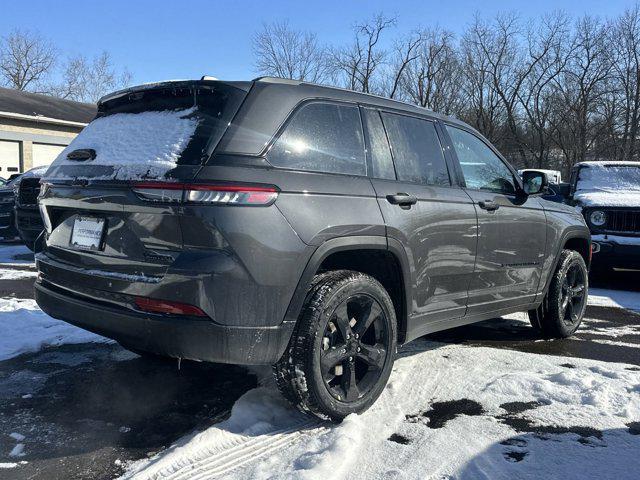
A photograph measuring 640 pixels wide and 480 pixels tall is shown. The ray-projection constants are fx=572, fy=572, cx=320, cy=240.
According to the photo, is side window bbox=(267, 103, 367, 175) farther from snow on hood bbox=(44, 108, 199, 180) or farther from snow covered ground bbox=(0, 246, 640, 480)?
snow covered ground bbox=(0, 246, 640, 480)

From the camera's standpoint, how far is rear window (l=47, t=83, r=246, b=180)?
9.14 ft

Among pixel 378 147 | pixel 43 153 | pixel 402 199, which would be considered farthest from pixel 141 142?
pixel 43 153

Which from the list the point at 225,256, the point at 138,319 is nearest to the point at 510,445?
the point at 225,256

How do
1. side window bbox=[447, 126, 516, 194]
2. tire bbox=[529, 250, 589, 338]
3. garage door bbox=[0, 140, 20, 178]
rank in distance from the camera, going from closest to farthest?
side window bbox=[447, 126, 516, 194] → tire bbox=[529, 250, 589, 338] → garage door bbox=[0, 140, 20, 178]

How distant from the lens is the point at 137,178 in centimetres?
277

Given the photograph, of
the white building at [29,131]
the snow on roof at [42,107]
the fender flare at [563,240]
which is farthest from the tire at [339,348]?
the snow on roof at [42,107]

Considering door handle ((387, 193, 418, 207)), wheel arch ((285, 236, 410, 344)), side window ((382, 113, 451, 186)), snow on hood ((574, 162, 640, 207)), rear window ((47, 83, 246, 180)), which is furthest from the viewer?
snow on hood ((574, 162, 640, 207))

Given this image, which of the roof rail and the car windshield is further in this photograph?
the car windshield

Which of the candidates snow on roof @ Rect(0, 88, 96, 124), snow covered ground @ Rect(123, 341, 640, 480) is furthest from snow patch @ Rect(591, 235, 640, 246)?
snow on roof @ Rect(0, 88, 96, 124)

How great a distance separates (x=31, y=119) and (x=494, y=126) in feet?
101

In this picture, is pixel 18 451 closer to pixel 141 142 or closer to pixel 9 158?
pixel 141 142

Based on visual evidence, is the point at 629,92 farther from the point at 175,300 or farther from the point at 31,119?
the point at 175,300

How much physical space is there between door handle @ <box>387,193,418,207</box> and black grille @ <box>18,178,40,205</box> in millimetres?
5524

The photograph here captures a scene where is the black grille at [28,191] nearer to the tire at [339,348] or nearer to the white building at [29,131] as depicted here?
the tire at [339,348]
